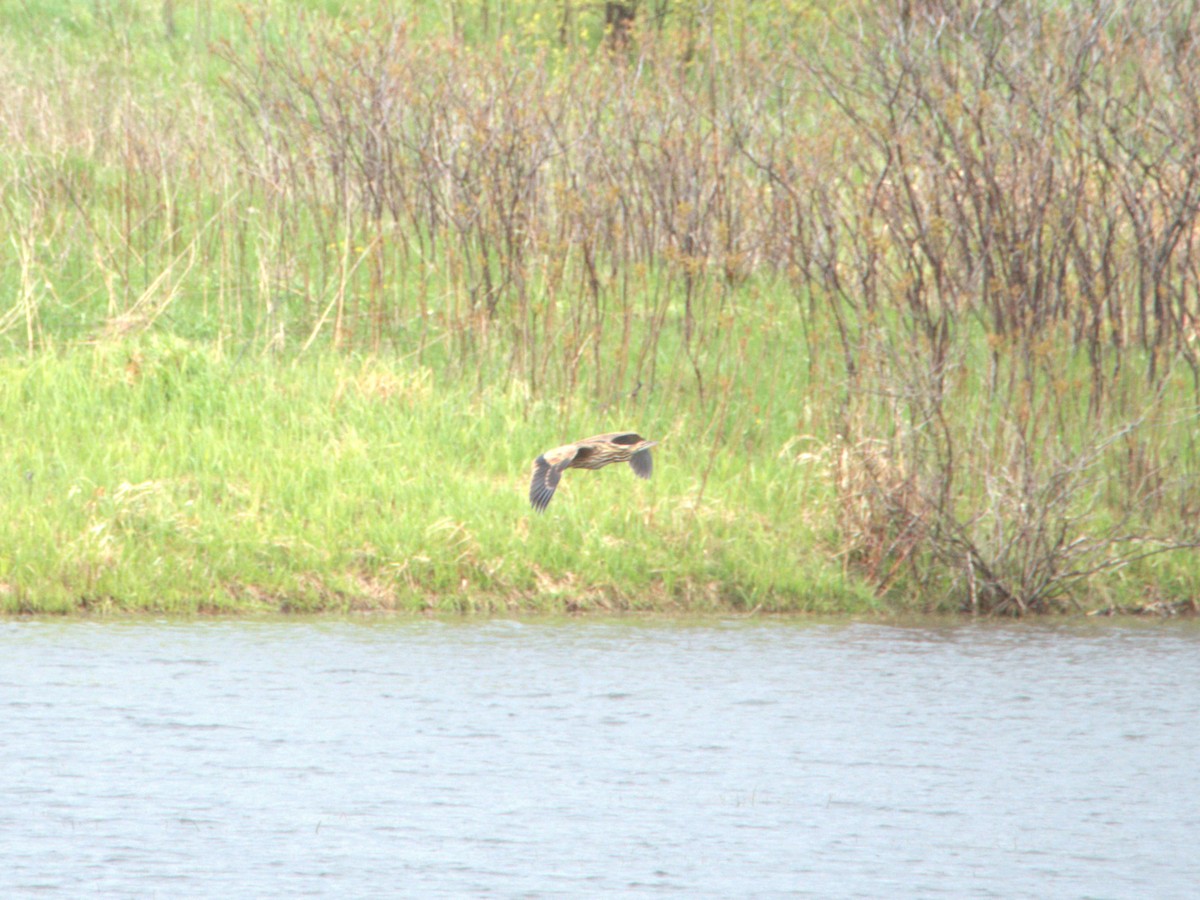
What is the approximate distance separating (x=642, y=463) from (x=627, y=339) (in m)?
1.91

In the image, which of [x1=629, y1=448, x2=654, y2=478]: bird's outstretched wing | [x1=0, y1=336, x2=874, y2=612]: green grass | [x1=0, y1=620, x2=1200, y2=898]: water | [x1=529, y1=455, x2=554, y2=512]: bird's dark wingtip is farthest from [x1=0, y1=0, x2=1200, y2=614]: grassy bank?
[x1=529, y1=455, x2=554, y2=512]: bird's dark wingtip

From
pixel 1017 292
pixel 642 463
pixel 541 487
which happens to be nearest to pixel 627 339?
pixel 642 463

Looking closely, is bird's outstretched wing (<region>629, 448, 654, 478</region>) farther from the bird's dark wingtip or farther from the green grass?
the green grass

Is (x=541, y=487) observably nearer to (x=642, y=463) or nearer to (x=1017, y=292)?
(x=642, y=463)

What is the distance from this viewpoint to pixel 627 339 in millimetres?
10305

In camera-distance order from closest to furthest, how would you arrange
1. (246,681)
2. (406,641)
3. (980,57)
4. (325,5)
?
(246,681) < (406,641) < (980,57) < (325,5)

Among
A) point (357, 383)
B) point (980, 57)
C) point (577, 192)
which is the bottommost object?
Result: point (357, 383)

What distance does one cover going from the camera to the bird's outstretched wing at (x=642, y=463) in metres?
8.48

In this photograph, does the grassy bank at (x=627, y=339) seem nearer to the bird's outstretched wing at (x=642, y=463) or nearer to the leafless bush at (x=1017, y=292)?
the leafless bush at (x=1017, y=292)

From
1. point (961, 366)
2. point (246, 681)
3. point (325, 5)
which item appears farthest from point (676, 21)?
point (246, 681)

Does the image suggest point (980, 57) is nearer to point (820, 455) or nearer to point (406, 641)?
point (820, 455)

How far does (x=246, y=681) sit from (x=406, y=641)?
3.19 feet

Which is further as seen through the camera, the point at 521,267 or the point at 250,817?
the point at 521,267

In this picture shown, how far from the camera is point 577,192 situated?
11461mm
